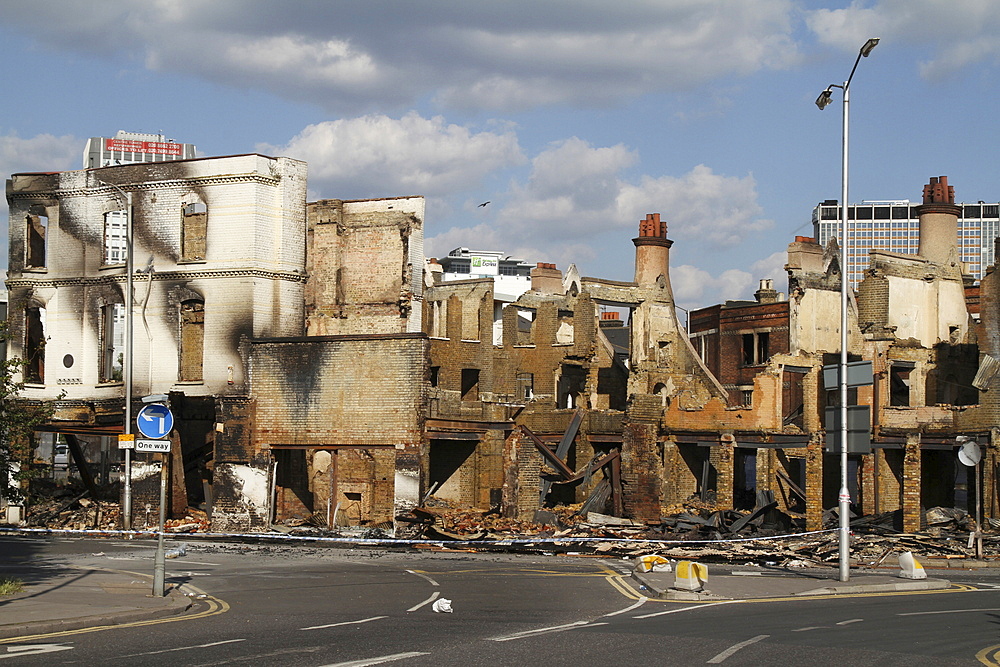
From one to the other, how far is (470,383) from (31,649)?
3902cm

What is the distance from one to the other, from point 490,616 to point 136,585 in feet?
21.4

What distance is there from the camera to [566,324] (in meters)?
55.4

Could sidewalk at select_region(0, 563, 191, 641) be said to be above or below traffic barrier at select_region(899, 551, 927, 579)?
above

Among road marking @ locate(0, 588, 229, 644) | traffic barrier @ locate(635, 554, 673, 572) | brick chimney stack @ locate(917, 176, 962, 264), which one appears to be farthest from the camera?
brick chimney stack @ locate(917, 176, 962, 264)

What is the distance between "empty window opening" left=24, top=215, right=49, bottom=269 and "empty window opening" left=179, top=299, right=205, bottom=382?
645 centimetres

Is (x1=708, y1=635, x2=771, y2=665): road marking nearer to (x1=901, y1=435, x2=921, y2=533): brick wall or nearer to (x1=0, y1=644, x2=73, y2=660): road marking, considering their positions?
(x1=0, y1=644, x2=73, y2=660): road marking

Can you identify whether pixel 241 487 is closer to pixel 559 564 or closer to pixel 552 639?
pixel 559 564

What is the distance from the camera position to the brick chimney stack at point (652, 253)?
48.8 metres

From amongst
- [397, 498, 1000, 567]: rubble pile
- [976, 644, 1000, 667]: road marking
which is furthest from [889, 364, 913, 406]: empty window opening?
[976, 644, 1000, 667]: road marking

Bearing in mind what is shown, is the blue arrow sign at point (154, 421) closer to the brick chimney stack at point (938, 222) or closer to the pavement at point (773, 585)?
the pavement at point (773, 585)

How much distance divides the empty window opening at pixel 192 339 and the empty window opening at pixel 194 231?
1.70 metres

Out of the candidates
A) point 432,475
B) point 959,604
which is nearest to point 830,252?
point 432,475

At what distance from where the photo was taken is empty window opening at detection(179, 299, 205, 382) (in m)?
38.5

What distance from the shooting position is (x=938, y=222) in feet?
147
